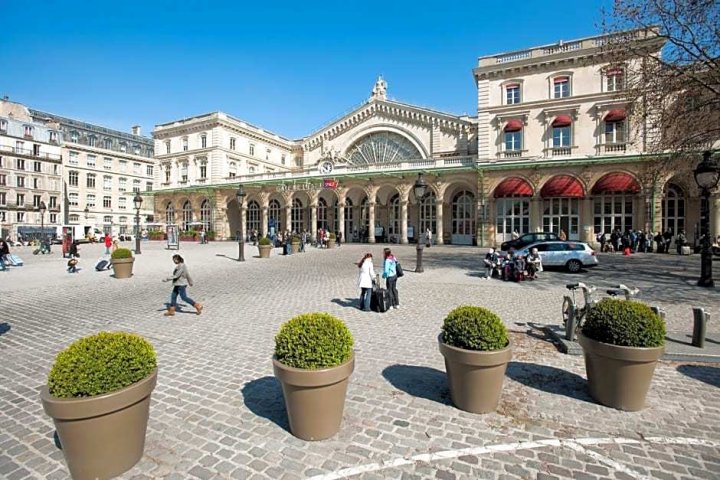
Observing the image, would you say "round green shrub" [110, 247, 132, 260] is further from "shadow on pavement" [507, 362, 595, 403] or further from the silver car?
the silver car

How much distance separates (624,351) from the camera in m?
3.95

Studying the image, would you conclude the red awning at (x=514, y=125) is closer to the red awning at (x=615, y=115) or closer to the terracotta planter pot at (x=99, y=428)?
the red awning at (x=615, y=115)

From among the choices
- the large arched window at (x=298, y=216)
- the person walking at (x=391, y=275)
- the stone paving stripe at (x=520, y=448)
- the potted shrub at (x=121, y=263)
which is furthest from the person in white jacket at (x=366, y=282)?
the large arched window at (x=298, y=216)

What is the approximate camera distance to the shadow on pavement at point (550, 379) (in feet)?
15.0

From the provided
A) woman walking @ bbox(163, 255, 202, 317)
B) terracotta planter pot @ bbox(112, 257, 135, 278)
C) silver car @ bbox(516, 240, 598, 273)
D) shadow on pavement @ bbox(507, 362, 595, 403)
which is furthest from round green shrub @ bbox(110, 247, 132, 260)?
silver car @ bbox(516, 240, 598, 273)

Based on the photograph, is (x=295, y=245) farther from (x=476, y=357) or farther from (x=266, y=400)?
(x=476, y=357)

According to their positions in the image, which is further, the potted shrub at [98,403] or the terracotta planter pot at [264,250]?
the terracotta planter pot at [264,250]

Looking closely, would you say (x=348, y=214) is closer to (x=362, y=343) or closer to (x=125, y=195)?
(x=362, y=343)

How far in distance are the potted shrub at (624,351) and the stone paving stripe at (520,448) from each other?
0.56 metres

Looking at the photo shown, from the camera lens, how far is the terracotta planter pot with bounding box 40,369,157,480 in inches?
108

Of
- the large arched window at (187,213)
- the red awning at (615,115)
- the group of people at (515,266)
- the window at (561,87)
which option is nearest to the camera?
the group of people at (515,266)

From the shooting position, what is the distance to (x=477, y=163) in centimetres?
3123

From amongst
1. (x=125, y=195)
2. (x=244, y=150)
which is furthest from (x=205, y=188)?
(x=125, y=195)

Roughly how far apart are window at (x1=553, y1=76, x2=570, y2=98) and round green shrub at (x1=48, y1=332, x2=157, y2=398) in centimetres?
3519
